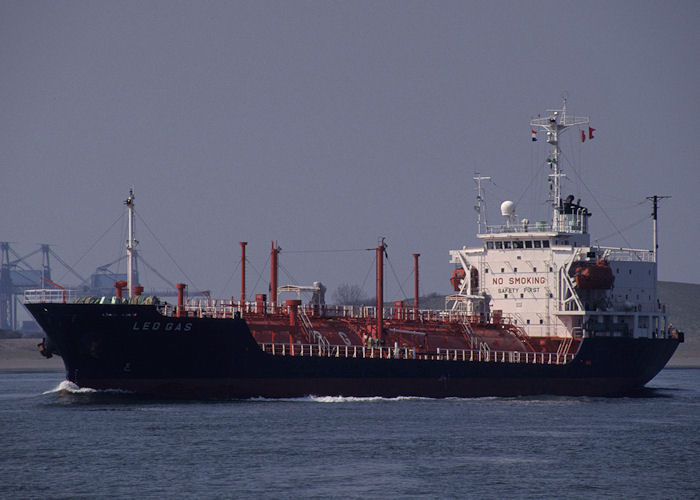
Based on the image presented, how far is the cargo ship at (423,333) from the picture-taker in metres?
53.9

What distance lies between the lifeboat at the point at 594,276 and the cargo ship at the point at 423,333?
82 mm

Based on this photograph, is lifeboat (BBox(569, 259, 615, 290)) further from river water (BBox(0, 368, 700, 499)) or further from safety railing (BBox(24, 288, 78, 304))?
safety railing (BBox(24, 288, 78, 304))

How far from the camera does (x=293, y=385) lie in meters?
57.0

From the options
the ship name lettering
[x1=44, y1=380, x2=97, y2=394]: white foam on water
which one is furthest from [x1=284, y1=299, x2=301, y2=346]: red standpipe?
[x1=44, y1=380, x2=97, y2=394]: white foam on water

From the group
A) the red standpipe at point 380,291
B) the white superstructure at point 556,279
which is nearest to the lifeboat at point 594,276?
the white superstructure at point 556,279

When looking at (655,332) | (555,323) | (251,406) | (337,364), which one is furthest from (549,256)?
(251,406)

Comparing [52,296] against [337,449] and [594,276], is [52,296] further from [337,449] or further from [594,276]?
[594,276]

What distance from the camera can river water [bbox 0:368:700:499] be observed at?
34.7 m

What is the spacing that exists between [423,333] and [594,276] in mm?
10824

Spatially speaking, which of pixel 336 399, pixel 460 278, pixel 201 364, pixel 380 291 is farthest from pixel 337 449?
pixel 460 278

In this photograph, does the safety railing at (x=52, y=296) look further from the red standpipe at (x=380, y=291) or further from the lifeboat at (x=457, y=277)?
the lifeboat at (x=457, y=277)

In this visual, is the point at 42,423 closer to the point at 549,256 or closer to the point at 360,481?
the point at 360,481

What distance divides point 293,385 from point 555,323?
1815cm

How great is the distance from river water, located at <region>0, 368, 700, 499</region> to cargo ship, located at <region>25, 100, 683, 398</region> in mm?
1703
